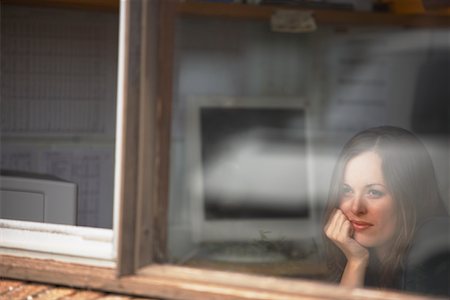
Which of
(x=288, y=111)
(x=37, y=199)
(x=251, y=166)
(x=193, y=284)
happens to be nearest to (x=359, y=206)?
(x=193, y=284)

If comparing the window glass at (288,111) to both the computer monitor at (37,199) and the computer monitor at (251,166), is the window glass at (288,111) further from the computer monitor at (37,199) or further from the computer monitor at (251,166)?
the computer monitor at (37,199)

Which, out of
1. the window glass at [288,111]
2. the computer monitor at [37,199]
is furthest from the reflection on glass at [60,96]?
the window glass at [288,111]

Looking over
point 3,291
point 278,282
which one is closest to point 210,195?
point 3,291

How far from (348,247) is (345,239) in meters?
0.02

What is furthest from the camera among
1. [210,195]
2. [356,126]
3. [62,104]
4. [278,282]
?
[356,126]

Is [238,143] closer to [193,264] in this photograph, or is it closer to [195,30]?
[195,30]

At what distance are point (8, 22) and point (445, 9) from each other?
158 cm

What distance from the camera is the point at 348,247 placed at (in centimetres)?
190

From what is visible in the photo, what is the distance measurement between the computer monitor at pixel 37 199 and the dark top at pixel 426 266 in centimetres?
71

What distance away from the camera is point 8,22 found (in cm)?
239

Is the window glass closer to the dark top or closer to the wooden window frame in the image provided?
the dark top

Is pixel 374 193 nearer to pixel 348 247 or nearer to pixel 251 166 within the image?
pixel 348 247

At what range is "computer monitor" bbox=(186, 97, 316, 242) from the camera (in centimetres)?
300

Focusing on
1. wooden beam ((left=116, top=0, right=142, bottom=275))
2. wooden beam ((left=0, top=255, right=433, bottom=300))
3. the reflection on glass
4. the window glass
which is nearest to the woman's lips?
wooden beam ((left=0, top=255, right=433, bottom=300))
